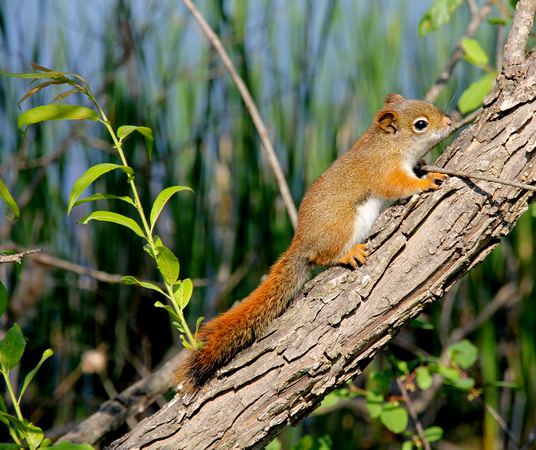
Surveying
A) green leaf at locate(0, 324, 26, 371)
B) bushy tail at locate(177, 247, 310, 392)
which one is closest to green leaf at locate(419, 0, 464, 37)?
bushy tail at locate(177, 247, 310, 392)

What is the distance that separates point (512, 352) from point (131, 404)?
2663 mm

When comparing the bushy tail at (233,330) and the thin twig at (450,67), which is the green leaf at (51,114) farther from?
the thin twig at (450,67)

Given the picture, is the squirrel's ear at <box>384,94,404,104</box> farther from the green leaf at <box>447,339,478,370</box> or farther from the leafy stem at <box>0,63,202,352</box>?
the leafy stem at <box>0,63,202,352</box>

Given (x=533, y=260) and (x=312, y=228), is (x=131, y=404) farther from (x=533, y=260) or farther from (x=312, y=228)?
(x=533, y=260)

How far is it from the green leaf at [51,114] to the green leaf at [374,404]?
132 centimetres

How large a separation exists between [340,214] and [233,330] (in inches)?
26.1

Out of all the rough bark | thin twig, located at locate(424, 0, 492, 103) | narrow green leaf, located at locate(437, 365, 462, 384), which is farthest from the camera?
thin twig, located at locate(424, 0, 492, 103)

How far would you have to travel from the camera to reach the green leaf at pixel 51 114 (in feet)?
3.62

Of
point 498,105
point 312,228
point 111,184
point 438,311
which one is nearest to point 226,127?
point 111,184

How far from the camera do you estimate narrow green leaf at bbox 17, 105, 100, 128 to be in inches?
43.5

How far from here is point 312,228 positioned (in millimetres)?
1891

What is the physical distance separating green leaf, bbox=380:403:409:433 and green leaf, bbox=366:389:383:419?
19 mm

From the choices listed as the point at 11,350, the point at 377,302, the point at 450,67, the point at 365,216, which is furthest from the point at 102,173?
the point at 450,67

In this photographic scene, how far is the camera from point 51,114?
3.77ft
